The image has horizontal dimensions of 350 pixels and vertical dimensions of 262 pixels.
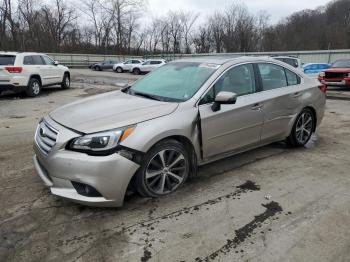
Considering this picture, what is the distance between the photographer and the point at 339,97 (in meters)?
12.6

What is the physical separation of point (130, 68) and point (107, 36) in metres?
27.0

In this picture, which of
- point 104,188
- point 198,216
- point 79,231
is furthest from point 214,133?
point 79,231

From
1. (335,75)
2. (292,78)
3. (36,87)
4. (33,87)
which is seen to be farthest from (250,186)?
(335,75)

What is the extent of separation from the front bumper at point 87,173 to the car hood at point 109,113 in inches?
8.6

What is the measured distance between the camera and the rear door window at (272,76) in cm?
484

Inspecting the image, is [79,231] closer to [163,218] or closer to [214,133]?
[163,218]

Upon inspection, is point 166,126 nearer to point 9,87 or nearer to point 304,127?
point 304,127

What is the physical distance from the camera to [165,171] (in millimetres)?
3699

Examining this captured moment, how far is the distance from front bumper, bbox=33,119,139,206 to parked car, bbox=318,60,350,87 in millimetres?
13969

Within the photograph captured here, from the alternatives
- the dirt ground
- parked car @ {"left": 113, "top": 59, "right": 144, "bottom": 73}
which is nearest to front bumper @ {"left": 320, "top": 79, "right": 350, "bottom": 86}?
the dirt ground

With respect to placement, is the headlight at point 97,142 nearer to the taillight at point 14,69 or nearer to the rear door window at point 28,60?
the taillight at point 14,69

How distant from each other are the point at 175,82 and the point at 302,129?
2523 mm

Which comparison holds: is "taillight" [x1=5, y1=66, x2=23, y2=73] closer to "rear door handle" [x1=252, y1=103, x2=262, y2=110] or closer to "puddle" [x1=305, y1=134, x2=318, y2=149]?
"rear door handle" [x1=252, y1=103, x2=262, y2=110]

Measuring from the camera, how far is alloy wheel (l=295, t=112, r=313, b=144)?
548 cm
